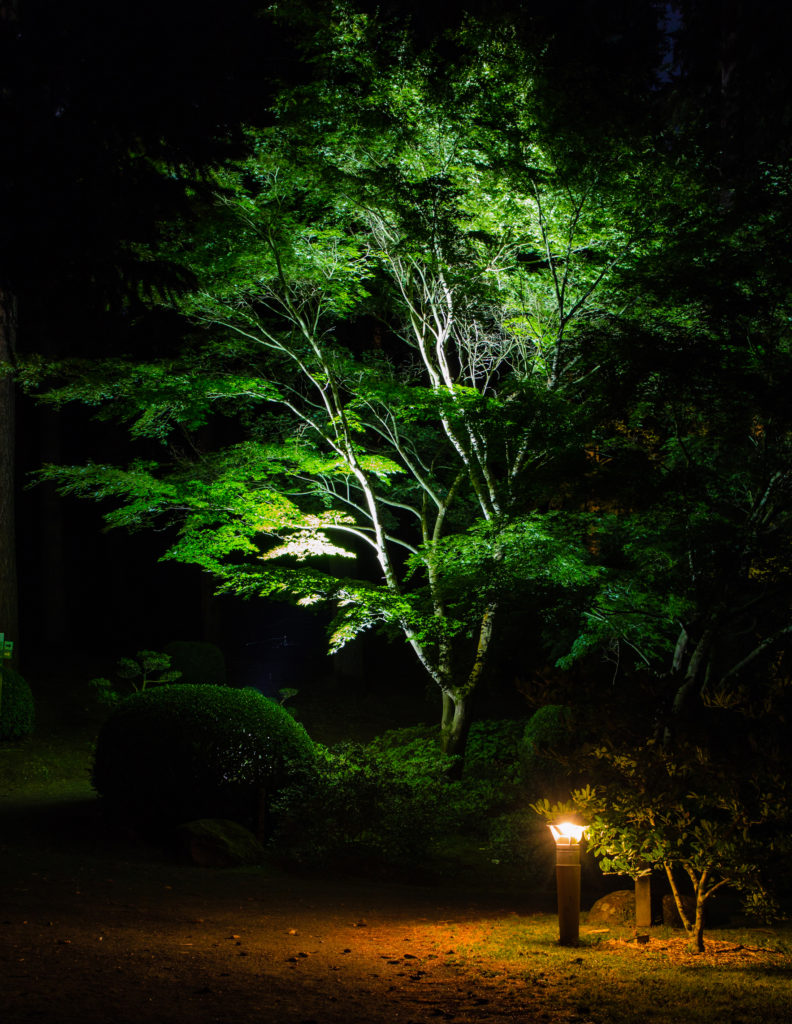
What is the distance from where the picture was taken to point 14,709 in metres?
13.2

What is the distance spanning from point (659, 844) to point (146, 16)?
6.18 meters

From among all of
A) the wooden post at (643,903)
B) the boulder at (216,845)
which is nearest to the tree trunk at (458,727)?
the boulder at (216,845)

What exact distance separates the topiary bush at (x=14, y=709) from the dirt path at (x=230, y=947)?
5728mm

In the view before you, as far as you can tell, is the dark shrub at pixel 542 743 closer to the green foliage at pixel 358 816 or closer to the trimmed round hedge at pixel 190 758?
the green foliage at pixel 358 816

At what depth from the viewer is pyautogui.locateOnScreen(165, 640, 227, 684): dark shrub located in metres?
18.3

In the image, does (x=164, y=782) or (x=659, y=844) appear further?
(x=164, y=782)

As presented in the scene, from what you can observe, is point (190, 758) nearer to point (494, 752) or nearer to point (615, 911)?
point (615, 911)

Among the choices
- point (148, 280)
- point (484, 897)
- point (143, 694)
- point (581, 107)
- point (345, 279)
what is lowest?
point (484, 897)

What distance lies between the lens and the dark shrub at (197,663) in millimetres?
18328

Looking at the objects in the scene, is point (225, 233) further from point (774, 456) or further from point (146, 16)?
point (774, 456)

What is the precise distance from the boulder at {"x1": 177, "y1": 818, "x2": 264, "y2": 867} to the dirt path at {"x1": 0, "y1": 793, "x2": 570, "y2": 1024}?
0.61ft

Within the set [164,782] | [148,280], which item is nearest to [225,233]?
[148,280]

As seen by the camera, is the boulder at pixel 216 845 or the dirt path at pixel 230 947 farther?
the boulder at pixel 216 845

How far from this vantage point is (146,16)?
5.11 metres
